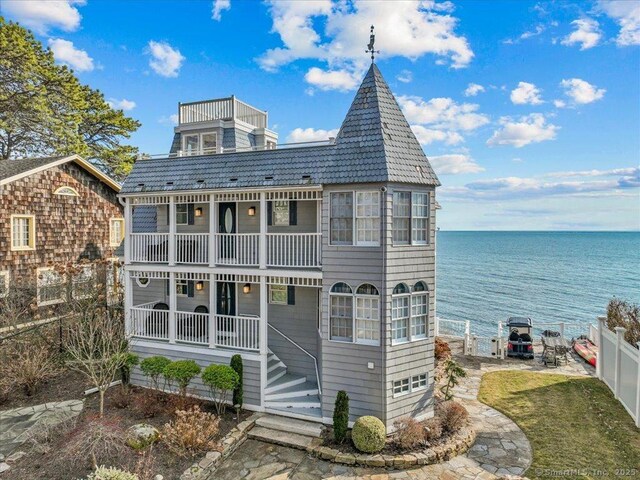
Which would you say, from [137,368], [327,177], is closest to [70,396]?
[137,368]

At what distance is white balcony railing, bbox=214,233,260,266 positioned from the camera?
1223 centimetres

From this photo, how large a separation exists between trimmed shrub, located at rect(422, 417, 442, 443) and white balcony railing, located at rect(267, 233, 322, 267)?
208 inches

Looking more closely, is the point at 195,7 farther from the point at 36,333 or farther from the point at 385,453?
the point at 385,453

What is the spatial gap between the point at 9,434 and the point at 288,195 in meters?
9.86

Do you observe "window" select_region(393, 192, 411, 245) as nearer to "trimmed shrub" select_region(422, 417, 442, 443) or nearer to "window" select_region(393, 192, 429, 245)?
"window" select_region(393, 192, 429, 245)

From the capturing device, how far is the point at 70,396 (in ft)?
40.3

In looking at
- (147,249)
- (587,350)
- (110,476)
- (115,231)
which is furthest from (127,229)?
(587,350)

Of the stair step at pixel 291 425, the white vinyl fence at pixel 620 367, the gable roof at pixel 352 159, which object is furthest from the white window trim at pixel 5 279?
the white vinyl fence at pixel 620 367

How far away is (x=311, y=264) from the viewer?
1143 cm

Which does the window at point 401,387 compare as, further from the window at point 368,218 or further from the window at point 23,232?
the window at point 23,232

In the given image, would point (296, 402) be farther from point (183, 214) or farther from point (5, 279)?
point (5, 279)

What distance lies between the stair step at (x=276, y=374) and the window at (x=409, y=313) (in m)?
4.47

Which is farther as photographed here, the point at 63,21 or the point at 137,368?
the point at 63,21

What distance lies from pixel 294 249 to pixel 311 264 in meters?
0.76
